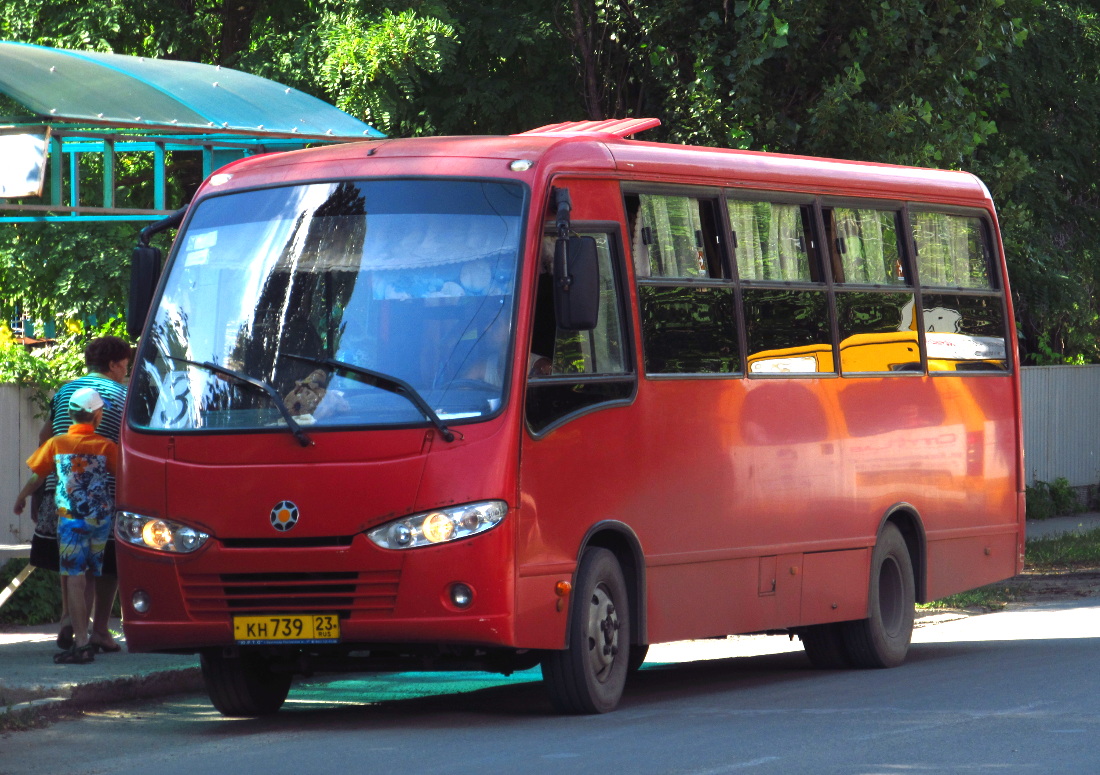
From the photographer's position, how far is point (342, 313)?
9602 millimetres

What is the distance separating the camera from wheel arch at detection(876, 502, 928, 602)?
13414 millimetres

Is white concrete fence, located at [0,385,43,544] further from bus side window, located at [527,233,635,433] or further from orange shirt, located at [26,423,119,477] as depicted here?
bus side window, located at [527,233,635,433]

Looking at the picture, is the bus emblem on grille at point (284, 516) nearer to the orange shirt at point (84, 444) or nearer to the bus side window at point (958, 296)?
the orange shirt at point (84, 444)

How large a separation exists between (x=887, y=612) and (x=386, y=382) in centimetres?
518

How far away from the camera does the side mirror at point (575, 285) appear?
9.37 meters

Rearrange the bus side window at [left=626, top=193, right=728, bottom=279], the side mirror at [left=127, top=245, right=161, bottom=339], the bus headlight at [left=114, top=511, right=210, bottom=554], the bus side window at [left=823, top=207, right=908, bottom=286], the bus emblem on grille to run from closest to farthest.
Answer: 1. the bus emblem on grille
2. the bus headlight at [left=114, top=511, right=210, bottom=554]
3. the side mirror at [left=127, top=245, right=161, bottom=339]
4. the bus side window at [left=626, top=193, right=728, bottom=279]
5. the bus side window at [left=823, top=207, right=908, bottom=286]

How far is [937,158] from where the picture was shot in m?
18.5

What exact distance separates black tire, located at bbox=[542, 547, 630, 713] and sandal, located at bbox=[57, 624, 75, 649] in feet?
12.4

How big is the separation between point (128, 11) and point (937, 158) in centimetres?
1089

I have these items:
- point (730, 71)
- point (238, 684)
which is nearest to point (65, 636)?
point (238, 684)

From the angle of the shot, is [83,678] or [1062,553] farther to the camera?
[1062,553]

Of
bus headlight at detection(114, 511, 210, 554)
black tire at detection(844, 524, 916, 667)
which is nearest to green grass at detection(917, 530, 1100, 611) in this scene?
black tire at detection(844, 524, 916, 667)

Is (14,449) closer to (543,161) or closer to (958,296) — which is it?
(958,296)

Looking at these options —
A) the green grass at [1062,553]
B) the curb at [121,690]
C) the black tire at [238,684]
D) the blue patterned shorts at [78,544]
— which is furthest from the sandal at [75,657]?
the green grass at [1062,553]
